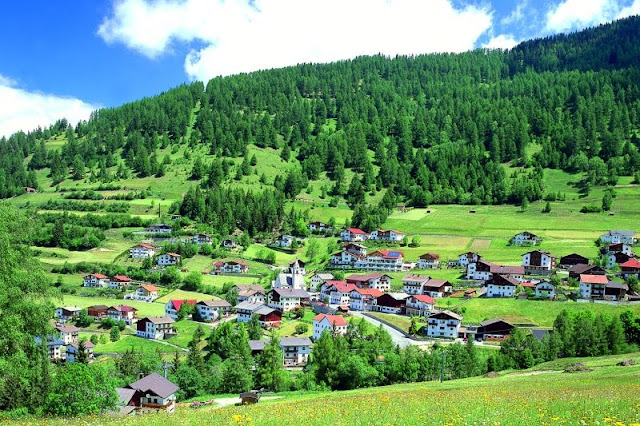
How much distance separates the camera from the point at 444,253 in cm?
10925

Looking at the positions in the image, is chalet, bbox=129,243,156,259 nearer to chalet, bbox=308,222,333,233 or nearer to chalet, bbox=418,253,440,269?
chalet, bbox=308,222,333,233

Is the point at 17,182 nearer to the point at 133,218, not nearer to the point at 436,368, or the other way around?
the point at 133,218

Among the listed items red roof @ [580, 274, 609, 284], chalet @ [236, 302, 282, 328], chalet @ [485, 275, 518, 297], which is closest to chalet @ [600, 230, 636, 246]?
red roof @ [580, 274, 609, 284]

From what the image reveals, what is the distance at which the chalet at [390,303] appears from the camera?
84938 millimetres

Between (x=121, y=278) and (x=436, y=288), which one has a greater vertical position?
(x=436, y=288)

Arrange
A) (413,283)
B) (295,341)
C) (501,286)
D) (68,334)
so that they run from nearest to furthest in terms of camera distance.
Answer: (295,341)
(68,334)
(501,286)
(413,283)

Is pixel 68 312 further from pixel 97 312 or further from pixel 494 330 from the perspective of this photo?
pixel 494 330

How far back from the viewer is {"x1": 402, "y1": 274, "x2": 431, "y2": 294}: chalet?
88438 millimetres

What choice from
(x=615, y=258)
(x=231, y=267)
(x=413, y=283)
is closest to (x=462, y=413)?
(x=413, y=283)

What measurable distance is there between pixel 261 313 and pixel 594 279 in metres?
46.6

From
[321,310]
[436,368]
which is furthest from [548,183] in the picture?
[436,368]

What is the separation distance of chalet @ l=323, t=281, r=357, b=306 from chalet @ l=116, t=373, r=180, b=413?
44.6 meters

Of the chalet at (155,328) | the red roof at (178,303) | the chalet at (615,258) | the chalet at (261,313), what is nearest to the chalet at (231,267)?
the red roof at (178,303)

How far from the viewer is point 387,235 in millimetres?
123250
